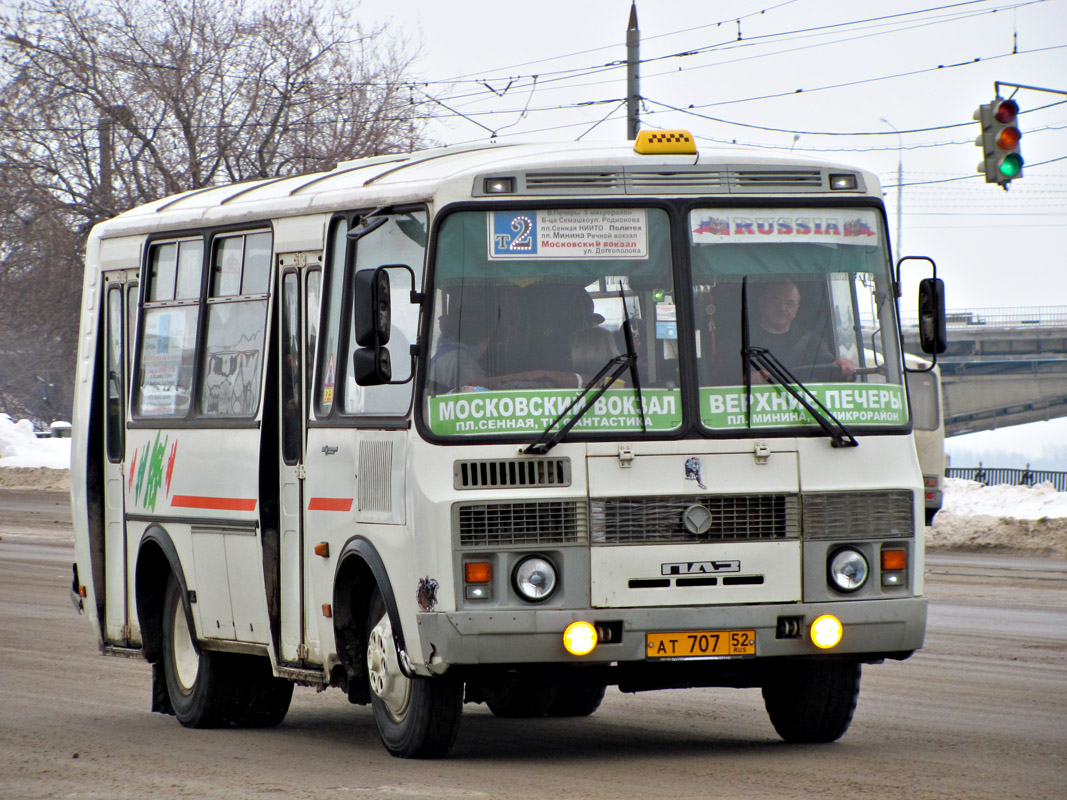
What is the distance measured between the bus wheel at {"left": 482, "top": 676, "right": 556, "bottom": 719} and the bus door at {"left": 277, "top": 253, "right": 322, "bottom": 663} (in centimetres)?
138

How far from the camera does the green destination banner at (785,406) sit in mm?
7762

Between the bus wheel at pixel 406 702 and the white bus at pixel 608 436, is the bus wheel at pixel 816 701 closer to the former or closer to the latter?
the white bus at pixel 608 436

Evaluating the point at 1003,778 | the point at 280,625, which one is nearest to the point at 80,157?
the point at 280,625

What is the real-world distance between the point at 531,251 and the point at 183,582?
3.34 meters

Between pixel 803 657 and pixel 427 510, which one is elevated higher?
pixel 427 510

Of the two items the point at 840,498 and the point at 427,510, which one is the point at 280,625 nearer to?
the point at 427,510

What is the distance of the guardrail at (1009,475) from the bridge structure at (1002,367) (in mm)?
34018

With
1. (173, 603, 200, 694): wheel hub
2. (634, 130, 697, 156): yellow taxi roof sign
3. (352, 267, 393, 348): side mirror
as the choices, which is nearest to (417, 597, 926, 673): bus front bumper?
(352, 267, 393, 348): side mirror

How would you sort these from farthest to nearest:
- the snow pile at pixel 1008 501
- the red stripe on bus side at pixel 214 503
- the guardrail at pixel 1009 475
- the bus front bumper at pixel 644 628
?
the guardrail at pixel 1009 475 → the snow pile at pixel 1008 501 → the red stripe on bus side at pixel 214 503 → the bus front bumper at pixel 644 628

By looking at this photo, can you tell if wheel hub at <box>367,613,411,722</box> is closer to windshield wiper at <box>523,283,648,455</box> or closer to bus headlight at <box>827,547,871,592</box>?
windshield wiper at <box>523,283,648,455</box>

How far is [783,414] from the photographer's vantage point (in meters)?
7.80

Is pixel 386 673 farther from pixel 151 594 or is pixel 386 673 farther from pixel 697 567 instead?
pixel 151 594

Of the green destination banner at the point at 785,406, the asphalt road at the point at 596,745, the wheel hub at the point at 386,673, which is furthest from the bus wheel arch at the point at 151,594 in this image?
the green destination banner at the point at 785,406

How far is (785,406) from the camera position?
25.6ft
